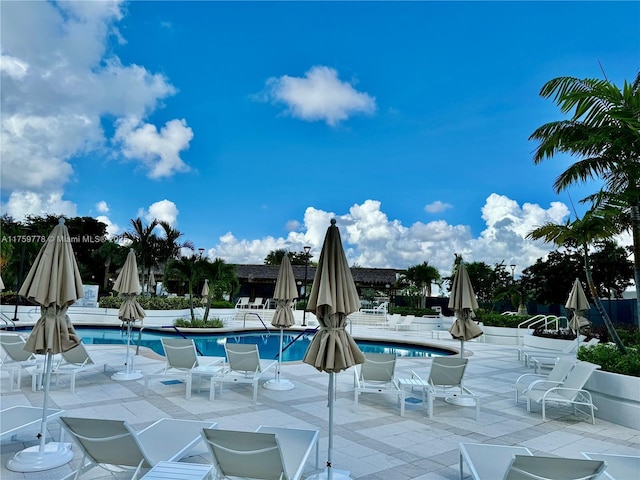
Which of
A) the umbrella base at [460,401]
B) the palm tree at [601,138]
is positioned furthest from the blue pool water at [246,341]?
the palm tree at [601,138]

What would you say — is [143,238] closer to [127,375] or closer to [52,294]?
[127,375]

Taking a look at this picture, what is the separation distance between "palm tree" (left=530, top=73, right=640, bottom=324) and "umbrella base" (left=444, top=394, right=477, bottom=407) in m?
3.39

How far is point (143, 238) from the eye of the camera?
1061 inches

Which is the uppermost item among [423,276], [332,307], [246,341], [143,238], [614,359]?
[143,238]

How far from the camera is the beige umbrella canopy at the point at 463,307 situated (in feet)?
24.4

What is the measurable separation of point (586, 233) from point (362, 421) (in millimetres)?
5568

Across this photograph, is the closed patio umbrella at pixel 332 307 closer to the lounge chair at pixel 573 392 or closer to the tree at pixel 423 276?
the lounge chair at pixel 573 392

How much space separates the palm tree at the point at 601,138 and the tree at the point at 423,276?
21.4 m

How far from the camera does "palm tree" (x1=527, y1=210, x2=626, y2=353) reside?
7184 mm

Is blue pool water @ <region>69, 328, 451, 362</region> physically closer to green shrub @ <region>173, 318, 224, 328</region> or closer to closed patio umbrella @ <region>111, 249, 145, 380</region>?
green shrub @ <region>173, 318, 224, 328</region>

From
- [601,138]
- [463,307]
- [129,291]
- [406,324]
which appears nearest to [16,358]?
[129,291]

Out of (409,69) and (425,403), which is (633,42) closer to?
(409,69)

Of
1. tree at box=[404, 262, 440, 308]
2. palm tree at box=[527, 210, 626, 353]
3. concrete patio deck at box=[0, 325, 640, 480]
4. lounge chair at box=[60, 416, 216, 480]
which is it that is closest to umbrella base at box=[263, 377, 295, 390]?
concrete patio deck at box=[0, 325, 640, 480]

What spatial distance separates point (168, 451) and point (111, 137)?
19.6m
